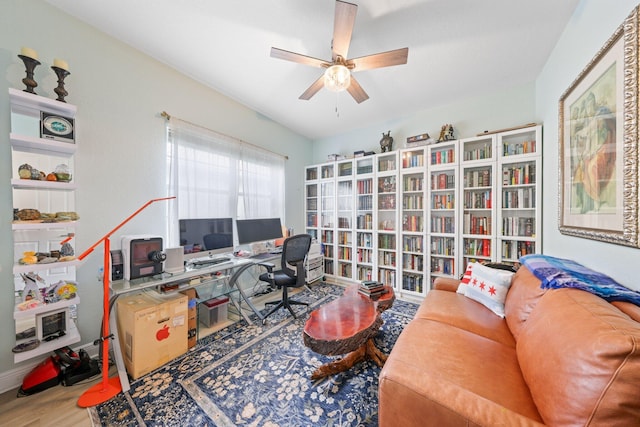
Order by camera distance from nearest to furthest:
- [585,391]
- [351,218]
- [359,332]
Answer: [585,391] → [359,332] → [351,218]

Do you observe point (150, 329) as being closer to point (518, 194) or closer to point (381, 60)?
point (381, 60)

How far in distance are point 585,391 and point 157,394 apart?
2.17 meters

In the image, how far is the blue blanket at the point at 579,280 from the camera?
984 mm

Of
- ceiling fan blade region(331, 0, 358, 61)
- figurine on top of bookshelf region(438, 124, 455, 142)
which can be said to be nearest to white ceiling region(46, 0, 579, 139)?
ceiling fan blade region(331, 0, 358, 61)

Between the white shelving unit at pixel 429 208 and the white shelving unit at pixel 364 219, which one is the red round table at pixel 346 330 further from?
the white shelving unit at pixel 364 219

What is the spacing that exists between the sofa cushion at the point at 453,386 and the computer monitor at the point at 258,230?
225 centimetres

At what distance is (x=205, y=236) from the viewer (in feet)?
8.10

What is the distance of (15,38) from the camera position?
156cm

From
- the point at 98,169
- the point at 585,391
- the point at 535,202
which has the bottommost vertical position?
the point at 585,391

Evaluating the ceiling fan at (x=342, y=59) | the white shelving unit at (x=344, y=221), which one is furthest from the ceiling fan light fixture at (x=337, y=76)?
the white shelving unit at (x=344, y=221)

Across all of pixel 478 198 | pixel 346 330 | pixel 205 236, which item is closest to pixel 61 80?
pixel 205 236

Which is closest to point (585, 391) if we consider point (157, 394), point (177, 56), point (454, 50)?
point (157, 394)

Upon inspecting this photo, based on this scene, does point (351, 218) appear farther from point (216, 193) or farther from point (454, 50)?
point (454, 50)

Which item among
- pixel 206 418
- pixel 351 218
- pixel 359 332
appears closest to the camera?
pixel 206 418
